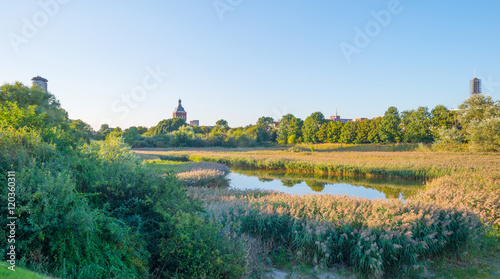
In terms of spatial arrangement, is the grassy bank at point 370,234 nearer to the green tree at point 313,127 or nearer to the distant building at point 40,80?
the distant building at point 40,80

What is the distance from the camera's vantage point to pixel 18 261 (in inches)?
126

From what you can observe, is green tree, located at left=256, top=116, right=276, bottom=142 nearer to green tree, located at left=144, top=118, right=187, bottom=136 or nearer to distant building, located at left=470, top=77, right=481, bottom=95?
green tree, located at left=144, top=118, right=187, bottom=136

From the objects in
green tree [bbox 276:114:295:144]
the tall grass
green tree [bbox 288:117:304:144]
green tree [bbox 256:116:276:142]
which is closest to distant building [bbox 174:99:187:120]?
green tree [bbox 256:116:276:142]

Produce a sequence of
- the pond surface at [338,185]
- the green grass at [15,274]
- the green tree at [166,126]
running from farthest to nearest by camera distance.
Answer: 1. the green tree at [166,126]
2. the pond surface at [338,185]
3. the green grass at [15,274]

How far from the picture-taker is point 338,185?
1983 centimetres

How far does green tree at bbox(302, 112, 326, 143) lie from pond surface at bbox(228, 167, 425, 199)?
44.1m

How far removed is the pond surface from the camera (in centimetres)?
1688

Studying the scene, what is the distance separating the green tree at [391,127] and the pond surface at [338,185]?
35.3 m

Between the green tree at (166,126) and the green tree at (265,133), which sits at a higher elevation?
the green tree at (166,126)

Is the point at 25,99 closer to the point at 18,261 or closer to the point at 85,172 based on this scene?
the point at 85,172

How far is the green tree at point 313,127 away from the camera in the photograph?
6806 centimetres

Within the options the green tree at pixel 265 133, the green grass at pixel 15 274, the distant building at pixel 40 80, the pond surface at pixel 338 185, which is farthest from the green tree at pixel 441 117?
the distant building at pixel 40 80

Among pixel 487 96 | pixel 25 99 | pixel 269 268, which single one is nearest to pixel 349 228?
pixel 269 268

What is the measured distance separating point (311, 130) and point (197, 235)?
6595 centimetres
